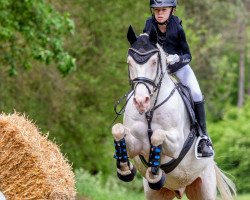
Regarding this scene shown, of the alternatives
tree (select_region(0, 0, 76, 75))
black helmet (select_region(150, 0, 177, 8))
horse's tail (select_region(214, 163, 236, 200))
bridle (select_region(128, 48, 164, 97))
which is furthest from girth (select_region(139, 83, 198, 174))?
tree (select_region(0, 0, 76, 75))

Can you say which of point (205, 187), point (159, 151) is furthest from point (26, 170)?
point (205, 187)

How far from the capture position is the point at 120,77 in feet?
85.0

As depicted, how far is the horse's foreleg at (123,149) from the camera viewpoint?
860cm

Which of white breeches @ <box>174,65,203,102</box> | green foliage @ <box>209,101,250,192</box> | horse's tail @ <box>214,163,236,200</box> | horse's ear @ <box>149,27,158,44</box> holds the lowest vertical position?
green foliage @ <box>209,101,250,192</box>

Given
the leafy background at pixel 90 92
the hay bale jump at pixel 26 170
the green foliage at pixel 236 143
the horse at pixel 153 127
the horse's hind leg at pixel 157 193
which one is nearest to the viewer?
the hay bale jump at pixel 26 170

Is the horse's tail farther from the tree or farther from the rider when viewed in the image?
the tree

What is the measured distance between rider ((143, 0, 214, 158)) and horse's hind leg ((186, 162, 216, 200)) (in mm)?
636

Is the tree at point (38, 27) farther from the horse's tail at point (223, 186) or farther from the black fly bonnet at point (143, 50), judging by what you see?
the black fly bonnet at point (143, 50)

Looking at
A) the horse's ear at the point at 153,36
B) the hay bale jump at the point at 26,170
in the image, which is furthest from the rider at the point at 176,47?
the hay bale jump at the point at 26,170

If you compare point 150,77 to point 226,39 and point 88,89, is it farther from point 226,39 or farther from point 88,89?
point 226,39

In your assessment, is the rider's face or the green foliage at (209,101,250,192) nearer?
the rider's face

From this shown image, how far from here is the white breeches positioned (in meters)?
9.73

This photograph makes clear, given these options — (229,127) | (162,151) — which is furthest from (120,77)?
(162,151)

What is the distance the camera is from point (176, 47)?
9.65m
